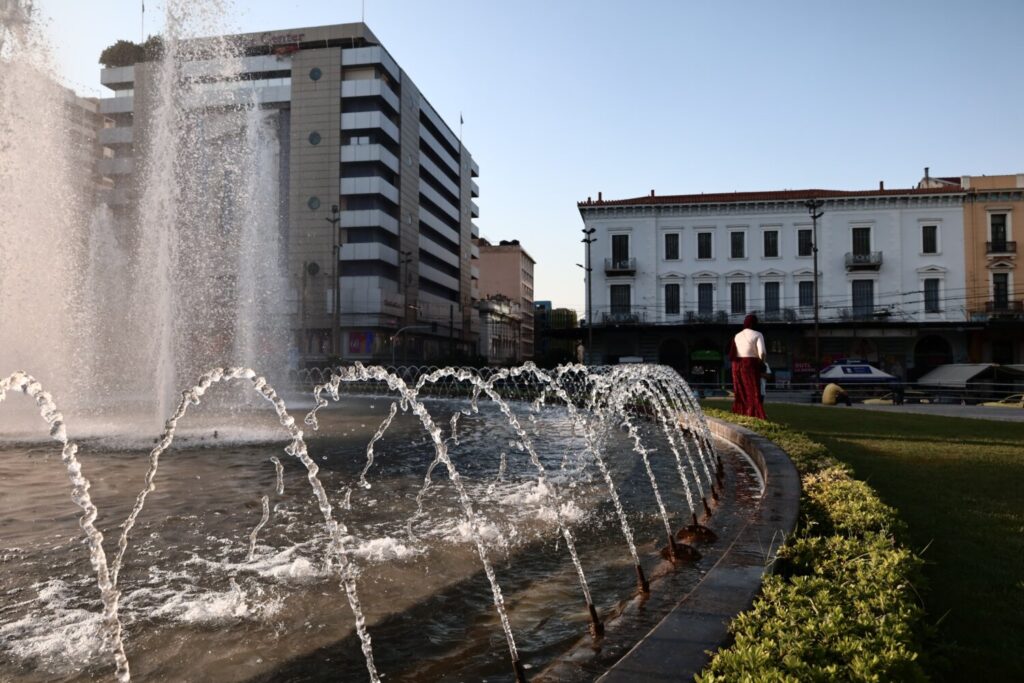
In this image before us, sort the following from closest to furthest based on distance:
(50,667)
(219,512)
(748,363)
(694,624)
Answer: (694,624) < (50,667) < (219,512) < (748,363)

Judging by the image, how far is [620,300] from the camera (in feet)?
143

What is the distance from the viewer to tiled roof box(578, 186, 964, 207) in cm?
4088

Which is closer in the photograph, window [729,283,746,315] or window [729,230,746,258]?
window [729,283,746,315]

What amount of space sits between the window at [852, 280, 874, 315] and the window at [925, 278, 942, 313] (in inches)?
112

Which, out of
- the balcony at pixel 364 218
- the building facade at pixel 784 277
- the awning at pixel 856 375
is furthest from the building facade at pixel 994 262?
the balcony at pixel 364 218

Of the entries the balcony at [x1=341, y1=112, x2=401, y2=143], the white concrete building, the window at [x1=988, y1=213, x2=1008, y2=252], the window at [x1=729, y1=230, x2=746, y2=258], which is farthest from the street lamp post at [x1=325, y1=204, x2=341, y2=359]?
the window at [x1=988, y1=213, x2=1008, y2=252]

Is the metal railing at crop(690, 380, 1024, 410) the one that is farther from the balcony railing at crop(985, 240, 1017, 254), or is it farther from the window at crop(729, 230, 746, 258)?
the balcony railing at crop(985, 240, 1017, 254)

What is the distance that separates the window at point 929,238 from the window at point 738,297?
10.0 metres

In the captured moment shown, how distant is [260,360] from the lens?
96.2 feet

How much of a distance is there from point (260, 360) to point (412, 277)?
30.1m

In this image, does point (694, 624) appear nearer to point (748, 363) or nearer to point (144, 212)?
point (748, 363)

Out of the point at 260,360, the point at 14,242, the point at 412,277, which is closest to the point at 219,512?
the point at 14,242

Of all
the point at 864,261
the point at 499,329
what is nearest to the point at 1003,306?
the point at 864,261

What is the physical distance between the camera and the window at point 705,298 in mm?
42938
